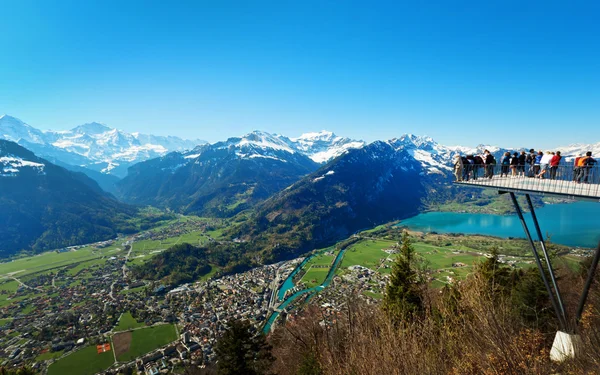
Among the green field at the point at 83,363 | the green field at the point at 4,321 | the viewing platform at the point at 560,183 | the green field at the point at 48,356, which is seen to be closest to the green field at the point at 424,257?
the green field at the point at 83,363

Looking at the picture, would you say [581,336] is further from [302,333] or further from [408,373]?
[302,333]

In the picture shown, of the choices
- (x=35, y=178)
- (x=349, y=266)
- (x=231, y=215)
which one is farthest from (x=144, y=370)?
(x=35, y=178)

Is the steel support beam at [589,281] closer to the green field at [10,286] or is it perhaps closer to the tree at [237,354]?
the tree at [237,354]

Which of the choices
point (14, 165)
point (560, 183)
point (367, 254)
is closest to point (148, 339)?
point (560, 183)

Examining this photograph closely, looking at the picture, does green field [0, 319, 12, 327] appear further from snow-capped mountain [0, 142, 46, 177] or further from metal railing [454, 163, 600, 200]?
snow-capped mountain [0, 142, 46, 177]

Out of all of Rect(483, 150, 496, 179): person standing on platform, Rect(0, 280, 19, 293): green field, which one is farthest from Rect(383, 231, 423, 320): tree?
Rect(0, 280, 19, 293): green field

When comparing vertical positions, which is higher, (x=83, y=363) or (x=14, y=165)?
(x=14, y=165)

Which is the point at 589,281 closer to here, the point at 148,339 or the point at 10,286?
the point at 148,339
